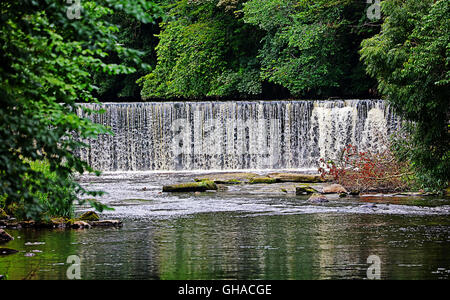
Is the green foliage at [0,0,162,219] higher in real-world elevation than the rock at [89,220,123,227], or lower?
higher

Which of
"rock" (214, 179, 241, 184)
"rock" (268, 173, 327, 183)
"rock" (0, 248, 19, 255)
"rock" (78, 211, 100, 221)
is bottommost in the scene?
"rock" (214, 179, 241, 184)

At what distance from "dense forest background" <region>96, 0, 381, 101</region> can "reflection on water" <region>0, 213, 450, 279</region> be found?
17889 mm

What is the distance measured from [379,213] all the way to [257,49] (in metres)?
23.6

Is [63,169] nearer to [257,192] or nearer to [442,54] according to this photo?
[442,54]

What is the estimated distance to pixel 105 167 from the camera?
3028cm

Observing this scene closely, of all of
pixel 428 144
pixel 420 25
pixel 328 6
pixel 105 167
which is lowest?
pixel 105 167

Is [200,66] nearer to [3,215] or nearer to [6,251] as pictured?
[3,215]

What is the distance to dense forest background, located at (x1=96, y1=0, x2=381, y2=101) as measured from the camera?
33062 millimetres

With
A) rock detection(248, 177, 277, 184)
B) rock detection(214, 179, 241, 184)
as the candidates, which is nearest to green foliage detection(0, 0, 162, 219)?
rock detection(214, 179, 241, 184)

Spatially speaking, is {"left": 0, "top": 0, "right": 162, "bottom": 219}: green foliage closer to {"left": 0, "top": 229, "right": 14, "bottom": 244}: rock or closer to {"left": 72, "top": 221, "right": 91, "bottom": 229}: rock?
{"left": 0, "top": 229, "right": 14, "bottom": 244}: rock

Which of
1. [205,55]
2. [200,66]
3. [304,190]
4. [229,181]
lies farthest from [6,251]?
[205,55]

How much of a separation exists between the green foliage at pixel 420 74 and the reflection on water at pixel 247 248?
1.40m

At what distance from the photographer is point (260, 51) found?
35844mm
